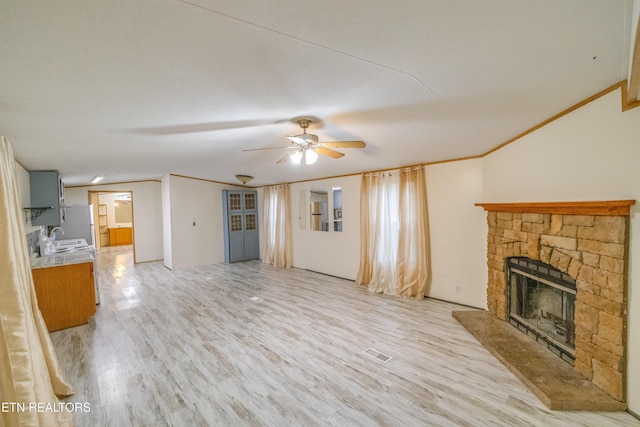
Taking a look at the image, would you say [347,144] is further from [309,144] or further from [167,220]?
[167,220]

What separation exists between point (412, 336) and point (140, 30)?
3.53 metres

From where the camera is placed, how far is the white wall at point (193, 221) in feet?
21.6

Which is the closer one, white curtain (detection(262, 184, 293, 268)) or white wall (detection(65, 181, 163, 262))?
white curtain (detection(262, 184, 293, 268))

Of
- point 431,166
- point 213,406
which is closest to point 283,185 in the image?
point 431,166

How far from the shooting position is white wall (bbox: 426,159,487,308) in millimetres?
3742

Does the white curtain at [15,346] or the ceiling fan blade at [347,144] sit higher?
the ceiling fan blade at [347,144]

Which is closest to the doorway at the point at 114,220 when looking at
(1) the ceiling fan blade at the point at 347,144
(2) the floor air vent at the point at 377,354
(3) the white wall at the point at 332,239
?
(3) the white wall at the point at 332,239

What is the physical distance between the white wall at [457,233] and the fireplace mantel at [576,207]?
0.70m

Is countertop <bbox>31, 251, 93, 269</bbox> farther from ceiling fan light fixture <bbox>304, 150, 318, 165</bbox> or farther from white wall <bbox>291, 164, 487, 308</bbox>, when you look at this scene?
white wall <bbox>291, 164, 487, 308</bbox>

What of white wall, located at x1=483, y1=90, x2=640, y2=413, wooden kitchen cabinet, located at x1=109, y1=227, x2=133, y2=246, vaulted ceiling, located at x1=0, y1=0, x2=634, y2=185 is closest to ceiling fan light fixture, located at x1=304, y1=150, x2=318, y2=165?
vaulted ceiling, located at x1=0, y1=0, x2=634, y2=185

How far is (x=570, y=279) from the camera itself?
2.41 meters

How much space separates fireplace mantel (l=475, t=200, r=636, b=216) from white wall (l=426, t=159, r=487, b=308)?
70 centimetres

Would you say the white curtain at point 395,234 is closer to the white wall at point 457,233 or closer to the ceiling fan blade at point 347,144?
the white wall at point 457,233

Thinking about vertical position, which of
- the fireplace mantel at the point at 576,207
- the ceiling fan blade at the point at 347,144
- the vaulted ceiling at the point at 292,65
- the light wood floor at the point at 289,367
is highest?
the vaulted ceiling at the point at 292,65
